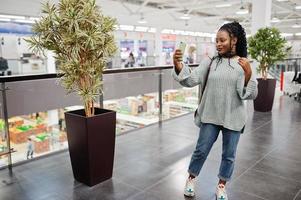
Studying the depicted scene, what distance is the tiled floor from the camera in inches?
98.4

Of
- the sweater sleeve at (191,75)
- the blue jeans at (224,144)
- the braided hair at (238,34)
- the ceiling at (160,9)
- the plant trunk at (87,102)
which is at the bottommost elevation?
the blue jeans at (224,144)

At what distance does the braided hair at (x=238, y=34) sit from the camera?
6.90 feet

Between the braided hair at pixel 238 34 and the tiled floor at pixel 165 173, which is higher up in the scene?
the braided hair at pixel 238 34

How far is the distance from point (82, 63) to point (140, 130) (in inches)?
87.2

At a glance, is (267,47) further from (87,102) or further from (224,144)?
(87,102)

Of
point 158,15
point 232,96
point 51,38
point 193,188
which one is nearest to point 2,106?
point 51,38

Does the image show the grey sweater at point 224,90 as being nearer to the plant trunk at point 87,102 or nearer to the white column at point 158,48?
the plant trunk at point 87,102

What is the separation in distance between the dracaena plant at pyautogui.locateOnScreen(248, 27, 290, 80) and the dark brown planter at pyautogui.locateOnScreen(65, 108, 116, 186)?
13.6 ft

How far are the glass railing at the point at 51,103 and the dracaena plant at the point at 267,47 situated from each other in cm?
160

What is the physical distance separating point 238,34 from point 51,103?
2.91 m

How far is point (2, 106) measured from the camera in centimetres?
312

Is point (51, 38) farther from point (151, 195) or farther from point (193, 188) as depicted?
point (193, 188)

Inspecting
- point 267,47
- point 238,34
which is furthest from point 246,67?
point 267,47

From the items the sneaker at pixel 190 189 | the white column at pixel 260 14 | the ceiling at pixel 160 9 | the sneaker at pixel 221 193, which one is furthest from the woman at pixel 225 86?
the ceiling at pixel 160 9
